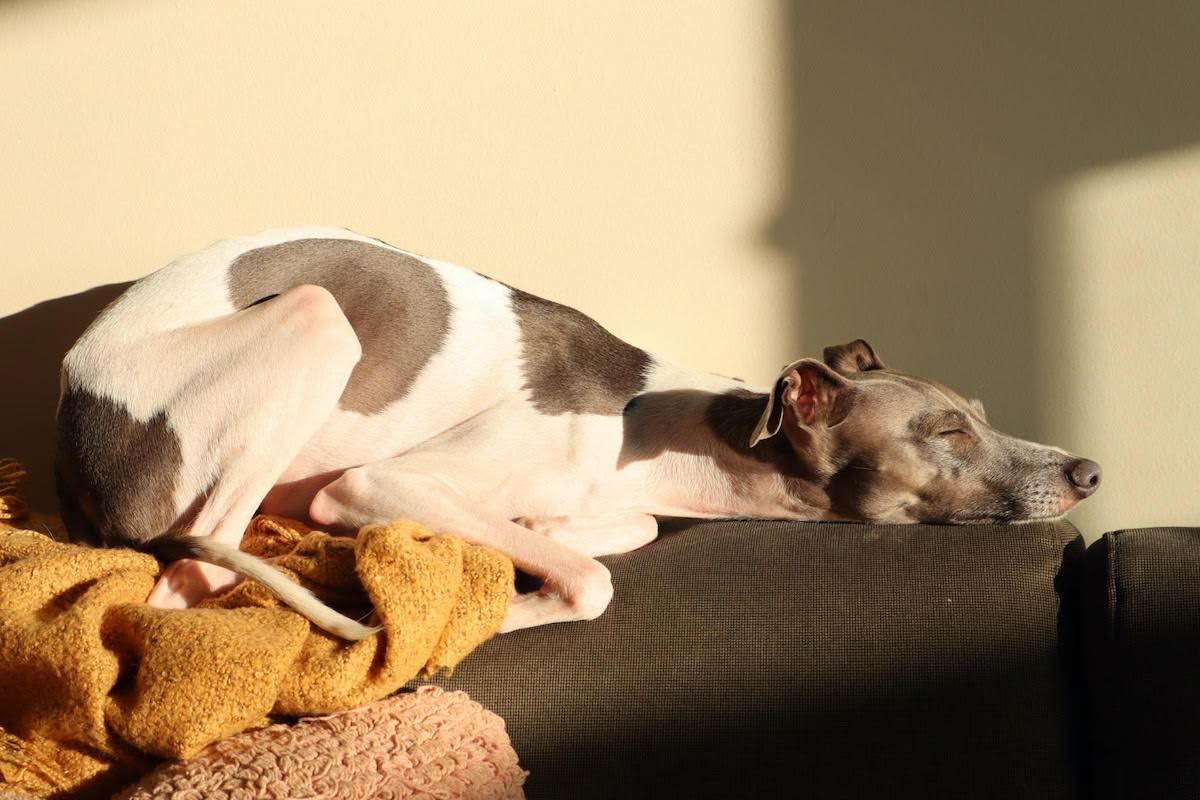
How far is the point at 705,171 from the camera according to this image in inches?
126

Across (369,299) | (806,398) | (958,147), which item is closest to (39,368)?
(369,299)

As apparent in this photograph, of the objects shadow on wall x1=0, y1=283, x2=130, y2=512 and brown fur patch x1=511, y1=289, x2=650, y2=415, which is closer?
brown fur patch x1=511, y1=289, x2=650, y2=415

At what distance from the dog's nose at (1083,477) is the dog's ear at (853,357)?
0.54 meters

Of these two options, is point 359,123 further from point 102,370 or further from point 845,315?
point 845,315

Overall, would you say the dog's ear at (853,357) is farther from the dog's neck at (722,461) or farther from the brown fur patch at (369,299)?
the brown fur patch at (369,299)

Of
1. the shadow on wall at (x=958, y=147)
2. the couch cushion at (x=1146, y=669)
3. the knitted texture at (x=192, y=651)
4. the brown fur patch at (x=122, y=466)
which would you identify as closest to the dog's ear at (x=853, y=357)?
the shadow on wall at (x=958, y=147)

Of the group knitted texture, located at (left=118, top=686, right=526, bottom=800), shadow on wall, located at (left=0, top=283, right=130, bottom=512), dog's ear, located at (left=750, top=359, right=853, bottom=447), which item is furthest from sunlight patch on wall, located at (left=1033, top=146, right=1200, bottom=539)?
shadow on wall, located at (left=0, top=283, right=130, bottom=512)

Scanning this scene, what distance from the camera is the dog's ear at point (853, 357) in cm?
279

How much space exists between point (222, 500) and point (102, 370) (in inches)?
16.3

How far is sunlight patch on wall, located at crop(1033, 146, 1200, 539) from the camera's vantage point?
3.04 m

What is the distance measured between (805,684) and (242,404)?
1.32 meters

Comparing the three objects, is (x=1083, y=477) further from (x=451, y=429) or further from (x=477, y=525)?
(x=451, y=429)

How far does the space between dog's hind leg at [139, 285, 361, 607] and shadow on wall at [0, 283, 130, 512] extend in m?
1.07

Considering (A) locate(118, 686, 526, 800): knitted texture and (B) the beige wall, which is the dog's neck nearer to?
(B) the beige wall
